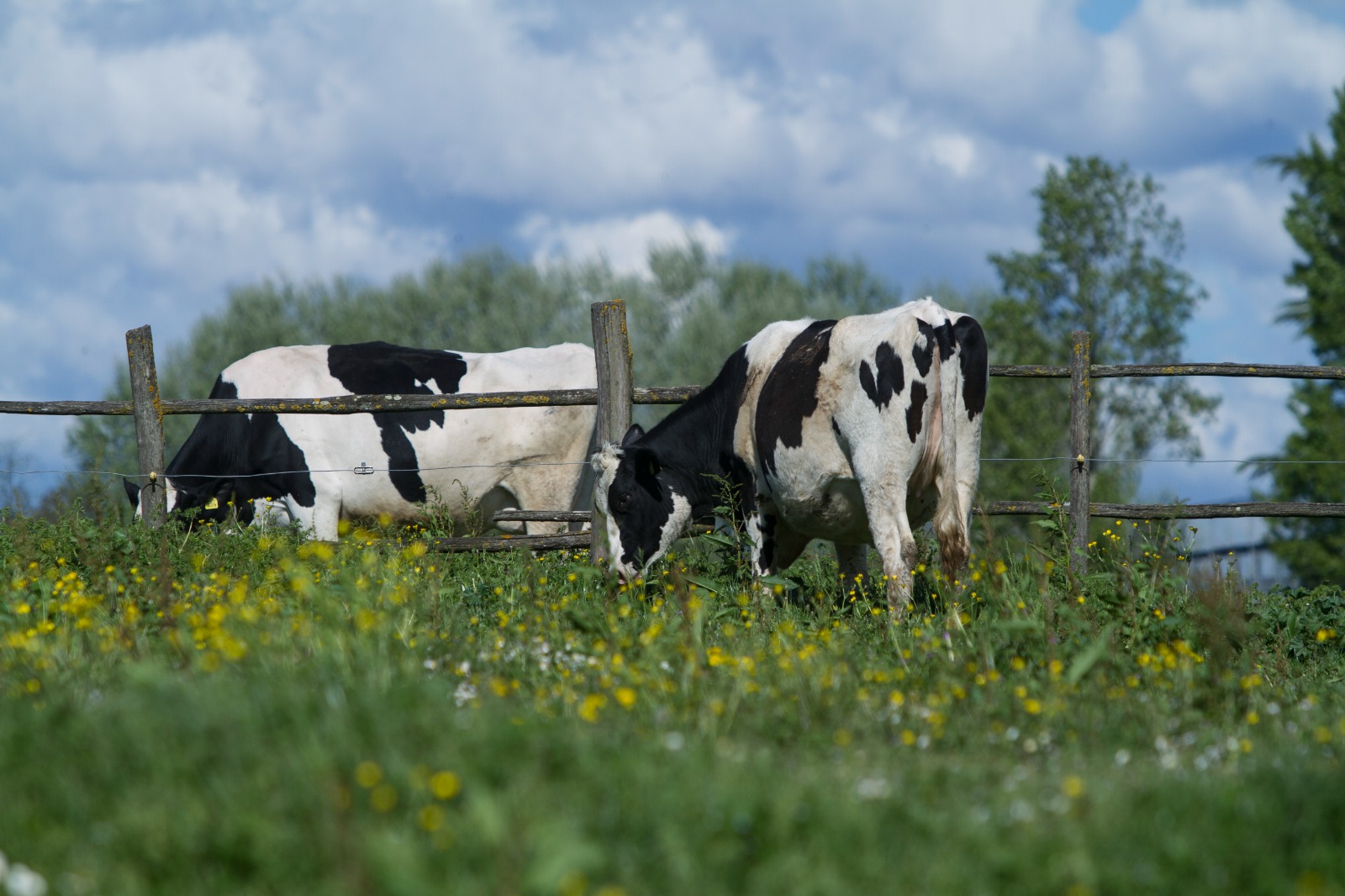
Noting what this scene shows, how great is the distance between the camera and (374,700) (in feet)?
9.21

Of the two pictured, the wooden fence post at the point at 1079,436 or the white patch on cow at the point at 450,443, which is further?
the white patch on cow at the point at 450,443

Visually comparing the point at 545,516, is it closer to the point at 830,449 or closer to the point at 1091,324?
the point at 830,449

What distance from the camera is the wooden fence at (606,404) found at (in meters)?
8.45

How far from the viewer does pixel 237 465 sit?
10016 mm

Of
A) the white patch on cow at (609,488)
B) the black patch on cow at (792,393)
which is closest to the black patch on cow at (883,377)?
the black patch on cow at (792,393)

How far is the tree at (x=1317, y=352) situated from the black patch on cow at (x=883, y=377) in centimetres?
1965

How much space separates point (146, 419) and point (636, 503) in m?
3.71

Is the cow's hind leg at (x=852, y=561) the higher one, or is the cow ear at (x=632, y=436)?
the cow ear at (x=632, y=436)

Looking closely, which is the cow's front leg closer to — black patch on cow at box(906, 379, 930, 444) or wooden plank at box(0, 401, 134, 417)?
black patch on cow at box(906, 379, 930, 444)

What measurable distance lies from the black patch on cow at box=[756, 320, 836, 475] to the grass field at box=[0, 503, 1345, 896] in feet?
4.66

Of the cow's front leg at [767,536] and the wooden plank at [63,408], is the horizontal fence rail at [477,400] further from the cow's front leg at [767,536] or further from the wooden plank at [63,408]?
the cow's front leg at [767,536]

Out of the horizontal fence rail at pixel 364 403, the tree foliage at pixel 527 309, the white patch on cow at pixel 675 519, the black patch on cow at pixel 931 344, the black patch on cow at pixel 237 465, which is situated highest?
the tree foliage at pixel 527 309

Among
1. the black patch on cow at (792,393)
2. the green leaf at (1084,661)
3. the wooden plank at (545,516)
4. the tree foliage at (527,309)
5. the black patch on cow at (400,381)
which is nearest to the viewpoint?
the green leaf at (1084,661)

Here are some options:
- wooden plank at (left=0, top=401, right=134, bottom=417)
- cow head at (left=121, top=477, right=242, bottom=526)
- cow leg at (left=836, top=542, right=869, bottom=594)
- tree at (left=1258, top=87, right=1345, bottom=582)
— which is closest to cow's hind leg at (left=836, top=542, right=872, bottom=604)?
cow leg at (left=836, top=542, right=869, bottom=594)
